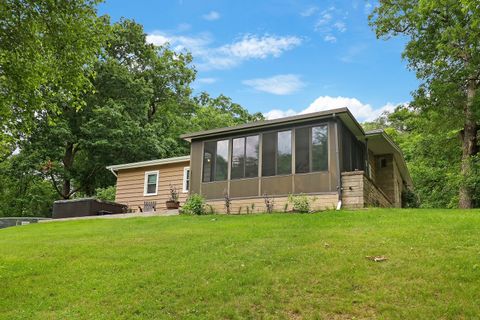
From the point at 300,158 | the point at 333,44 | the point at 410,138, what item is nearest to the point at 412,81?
the point at 333,44

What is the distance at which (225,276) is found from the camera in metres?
6.76

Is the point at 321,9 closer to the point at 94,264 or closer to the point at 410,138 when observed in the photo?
the point at 94,264

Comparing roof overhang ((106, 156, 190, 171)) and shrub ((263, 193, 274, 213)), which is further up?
roof overhang ((106, 156, 190, 171))

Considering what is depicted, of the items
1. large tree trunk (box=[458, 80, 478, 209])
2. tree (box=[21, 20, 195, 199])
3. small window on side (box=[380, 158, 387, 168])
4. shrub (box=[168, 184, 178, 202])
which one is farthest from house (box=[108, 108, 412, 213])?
tree (box=[21, 20, 195, 199])

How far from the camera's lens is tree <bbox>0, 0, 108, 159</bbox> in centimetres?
873

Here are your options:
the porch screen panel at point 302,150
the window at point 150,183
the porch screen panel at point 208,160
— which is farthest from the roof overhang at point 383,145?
the window at point 150,183

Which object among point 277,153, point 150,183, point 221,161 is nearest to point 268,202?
point 277,153

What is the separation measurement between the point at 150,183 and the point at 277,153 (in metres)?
7.70

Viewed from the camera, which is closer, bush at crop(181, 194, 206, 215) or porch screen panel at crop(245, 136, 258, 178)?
porch screen panel at crop(245, 136, 258, 178)

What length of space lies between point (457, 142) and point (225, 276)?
16119 millimetres

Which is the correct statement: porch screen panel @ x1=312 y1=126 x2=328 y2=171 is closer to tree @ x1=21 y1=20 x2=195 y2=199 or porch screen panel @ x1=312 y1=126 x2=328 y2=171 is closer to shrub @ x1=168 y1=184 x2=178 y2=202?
shrub @ x1=168 y1=184 x2=178 y2=202

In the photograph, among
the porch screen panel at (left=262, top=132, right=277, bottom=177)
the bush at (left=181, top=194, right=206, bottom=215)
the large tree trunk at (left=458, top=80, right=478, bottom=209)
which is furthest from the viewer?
the large tree trunk at (left=458, top=80, right=478, bottom=209)

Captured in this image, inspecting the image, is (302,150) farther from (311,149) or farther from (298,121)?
(298,121)

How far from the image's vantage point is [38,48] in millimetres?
9227
